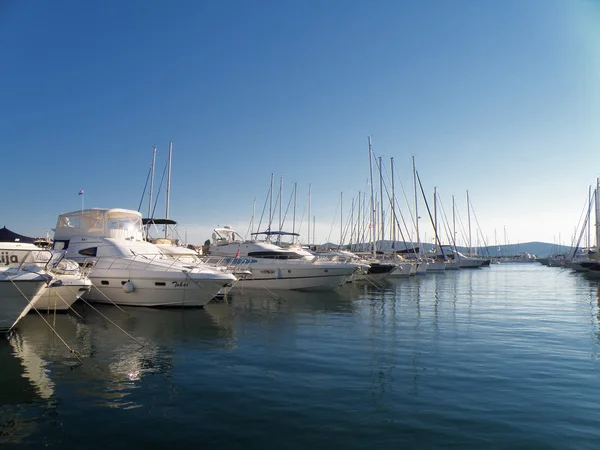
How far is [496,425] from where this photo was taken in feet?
21.0

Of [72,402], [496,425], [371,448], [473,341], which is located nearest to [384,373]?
[496,425]

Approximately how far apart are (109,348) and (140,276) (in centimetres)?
799

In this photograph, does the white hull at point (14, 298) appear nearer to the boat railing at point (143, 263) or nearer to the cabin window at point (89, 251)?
the boat railing at point (143, 263)

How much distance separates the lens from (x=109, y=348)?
1134 centimetres

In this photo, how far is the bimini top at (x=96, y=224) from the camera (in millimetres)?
23609

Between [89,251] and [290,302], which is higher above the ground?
[89,251]

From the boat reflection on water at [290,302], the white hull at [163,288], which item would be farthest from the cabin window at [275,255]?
the white hull at [163,288]

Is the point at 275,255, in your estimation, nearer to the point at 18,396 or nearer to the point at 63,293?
the point at 63,293

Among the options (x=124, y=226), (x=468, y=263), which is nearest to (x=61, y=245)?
(x=124, y=226)

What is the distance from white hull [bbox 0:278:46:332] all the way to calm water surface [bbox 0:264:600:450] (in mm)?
643

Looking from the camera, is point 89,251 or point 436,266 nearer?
point 89,251

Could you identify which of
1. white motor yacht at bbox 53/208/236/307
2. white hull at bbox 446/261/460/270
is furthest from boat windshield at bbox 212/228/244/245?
white hull at bbox 446/261/460/270

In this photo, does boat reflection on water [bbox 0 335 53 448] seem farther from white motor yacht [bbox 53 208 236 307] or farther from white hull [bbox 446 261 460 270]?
white hull [bbox 446 261 460 270]

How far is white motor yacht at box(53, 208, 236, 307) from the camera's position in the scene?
18844 millimetres
